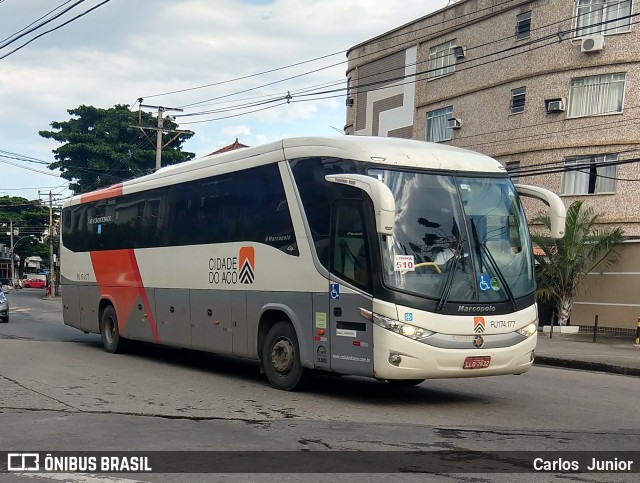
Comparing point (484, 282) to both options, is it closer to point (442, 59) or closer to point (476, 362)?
point (476, 362)

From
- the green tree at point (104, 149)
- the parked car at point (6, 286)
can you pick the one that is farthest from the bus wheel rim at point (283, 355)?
the parked car at point (6, 286)

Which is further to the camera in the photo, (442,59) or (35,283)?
(35,283)

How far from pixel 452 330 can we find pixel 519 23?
23988mm

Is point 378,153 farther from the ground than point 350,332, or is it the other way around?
point 378,153

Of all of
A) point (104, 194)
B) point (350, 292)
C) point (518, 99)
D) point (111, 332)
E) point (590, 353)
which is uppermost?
point (518, 99)

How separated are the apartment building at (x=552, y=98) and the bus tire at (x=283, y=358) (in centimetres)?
1616

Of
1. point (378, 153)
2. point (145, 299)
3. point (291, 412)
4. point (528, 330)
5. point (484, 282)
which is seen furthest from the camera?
point (145, 299)

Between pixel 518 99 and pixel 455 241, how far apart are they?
2245cm

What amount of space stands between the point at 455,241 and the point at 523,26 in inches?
914

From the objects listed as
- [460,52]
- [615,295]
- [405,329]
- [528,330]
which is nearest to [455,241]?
[405,329]

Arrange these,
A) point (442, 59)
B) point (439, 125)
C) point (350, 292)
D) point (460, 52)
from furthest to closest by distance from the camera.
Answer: point (439, 125), point (442, 59), point (460, 52), point (350, 292)

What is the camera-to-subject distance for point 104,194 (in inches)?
695

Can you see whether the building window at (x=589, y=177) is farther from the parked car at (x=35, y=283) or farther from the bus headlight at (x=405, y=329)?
the parked car at (x=35, y=283)

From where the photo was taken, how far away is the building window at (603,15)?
2791cm
